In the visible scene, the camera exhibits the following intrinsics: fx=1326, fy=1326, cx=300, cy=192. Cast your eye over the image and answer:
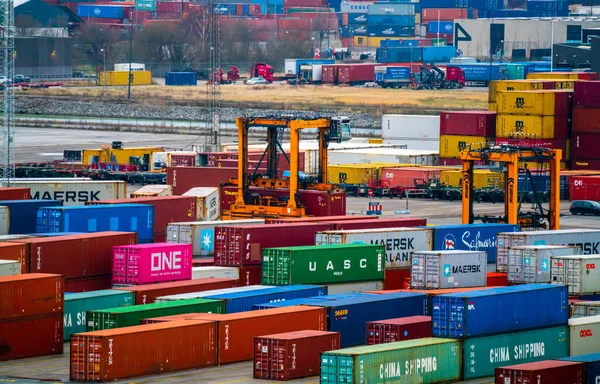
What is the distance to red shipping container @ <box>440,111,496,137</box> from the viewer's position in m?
103

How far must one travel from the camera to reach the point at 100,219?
58.4 meters

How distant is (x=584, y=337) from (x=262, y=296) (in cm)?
1111

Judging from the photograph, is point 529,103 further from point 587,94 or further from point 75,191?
point 75,191

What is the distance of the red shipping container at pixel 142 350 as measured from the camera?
3984 cm

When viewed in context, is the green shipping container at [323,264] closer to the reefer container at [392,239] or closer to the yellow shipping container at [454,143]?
the reefer container at [392,239]

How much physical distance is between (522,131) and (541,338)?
57.0 metres

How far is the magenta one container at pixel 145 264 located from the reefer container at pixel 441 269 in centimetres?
877

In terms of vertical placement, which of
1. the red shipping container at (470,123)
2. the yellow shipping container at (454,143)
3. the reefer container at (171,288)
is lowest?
the reefer container at (171,288)

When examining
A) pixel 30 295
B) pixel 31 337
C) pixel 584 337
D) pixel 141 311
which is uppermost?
pixel 30 295

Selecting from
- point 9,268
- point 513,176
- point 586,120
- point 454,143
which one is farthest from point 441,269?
point 454,143

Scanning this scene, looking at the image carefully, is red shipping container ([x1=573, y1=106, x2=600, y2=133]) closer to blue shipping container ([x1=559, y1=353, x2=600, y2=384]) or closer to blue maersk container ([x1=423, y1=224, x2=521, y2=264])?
blue maersk container ([x1=423, y1=224, x2=521, y2=264])

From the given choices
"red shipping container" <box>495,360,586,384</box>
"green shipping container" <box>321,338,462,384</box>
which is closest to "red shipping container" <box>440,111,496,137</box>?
"green shipping container" <box>321,338,462,384</box>

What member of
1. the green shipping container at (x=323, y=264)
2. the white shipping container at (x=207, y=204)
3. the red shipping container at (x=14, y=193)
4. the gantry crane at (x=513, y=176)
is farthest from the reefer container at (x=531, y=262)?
the red shipping container at (x=14, y=193)

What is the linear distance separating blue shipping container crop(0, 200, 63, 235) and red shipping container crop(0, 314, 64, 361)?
612 inches
